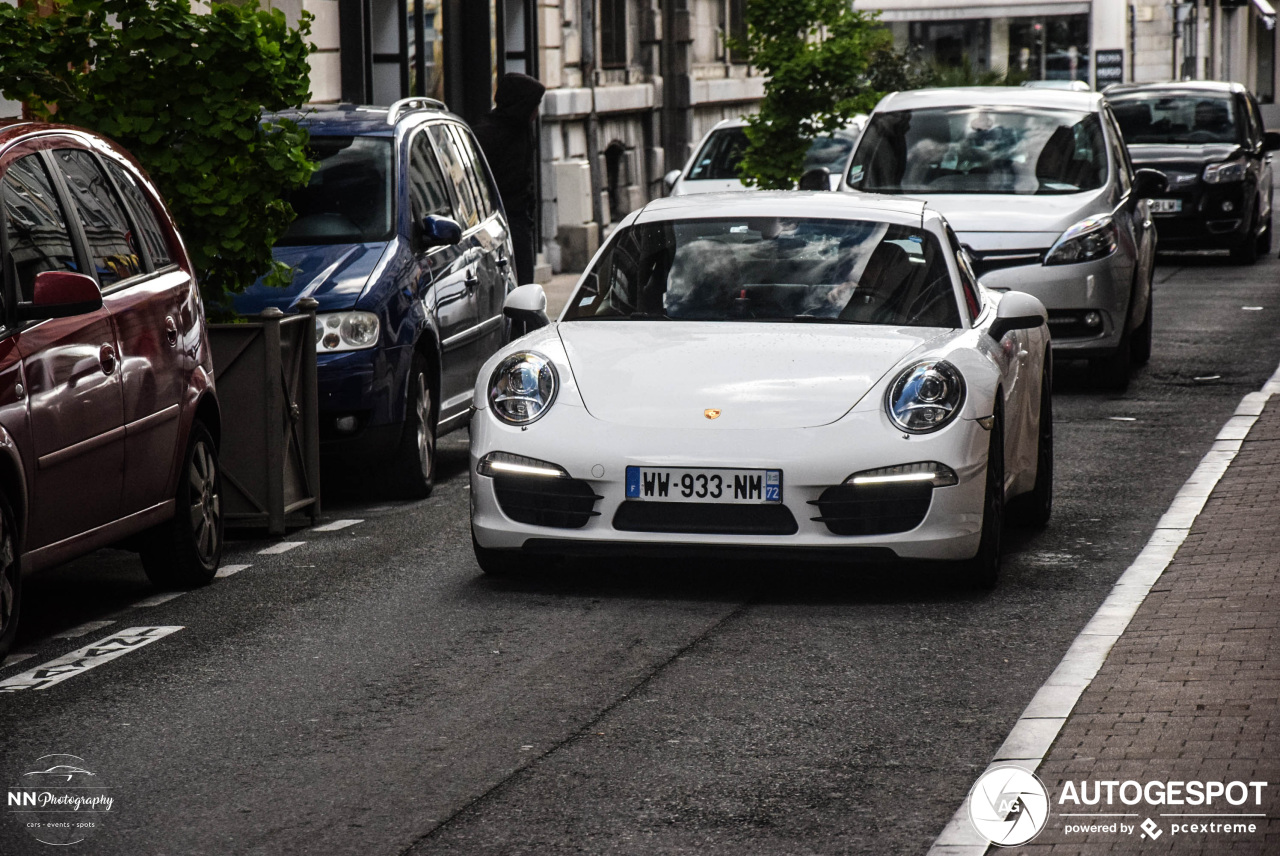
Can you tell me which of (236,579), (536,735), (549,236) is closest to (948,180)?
(236,579)

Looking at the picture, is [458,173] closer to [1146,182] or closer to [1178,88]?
[1146,182]

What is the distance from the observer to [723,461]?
7555 millimetres

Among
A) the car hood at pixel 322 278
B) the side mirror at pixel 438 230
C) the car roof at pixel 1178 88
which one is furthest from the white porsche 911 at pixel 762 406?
the car roof at pixel 1178 88

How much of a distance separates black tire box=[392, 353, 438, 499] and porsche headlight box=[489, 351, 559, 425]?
248 cm

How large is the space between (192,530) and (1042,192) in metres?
8.12

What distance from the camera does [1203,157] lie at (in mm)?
24609

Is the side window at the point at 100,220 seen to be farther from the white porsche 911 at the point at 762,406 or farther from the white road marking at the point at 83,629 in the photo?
the white porsche 911 at the point at 762,406

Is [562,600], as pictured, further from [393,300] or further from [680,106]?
[680,106]

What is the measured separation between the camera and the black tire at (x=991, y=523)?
25.8ft

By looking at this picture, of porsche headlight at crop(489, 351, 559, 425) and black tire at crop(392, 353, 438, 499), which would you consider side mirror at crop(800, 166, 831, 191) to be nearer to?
black tire at crop(392, 353, 438, 499)

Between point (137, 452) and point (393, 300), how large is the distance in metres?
3.00

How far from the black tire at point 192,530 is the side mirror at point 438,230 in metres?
2.66

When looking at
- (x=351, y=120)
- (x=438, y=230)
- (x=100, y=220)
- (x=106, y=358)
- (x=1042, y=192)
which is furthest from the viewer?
(x=1042, y=192)

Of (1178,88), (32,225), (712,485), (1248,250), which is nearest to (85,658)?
(32,225)
